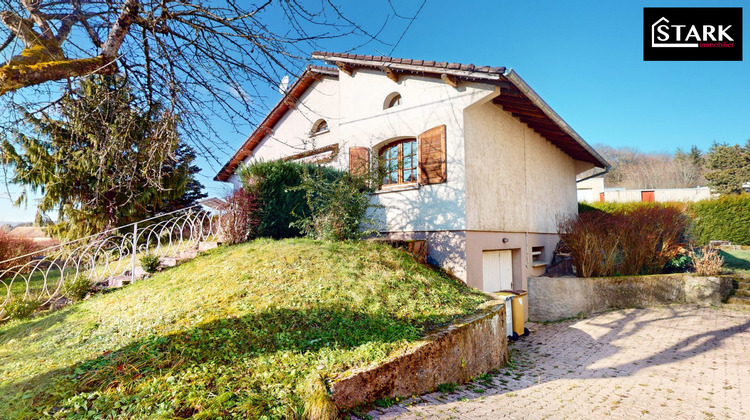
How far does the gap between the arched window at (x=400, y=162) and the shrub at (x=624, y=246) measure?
189 inches

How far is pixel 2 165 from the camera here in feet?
9.82

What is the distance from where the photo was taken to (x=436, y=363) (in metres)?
3.75

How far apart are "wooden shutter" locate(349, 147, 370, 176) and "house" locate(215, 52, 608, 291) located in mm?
37

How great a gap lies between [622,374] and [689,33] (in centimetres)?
679

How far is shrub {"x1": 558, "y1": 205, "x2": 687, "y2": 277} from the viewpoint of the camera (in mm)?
8602

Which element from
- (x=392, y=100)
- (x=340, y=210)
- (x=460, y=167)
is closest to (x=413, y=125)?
(x=392, y=100)

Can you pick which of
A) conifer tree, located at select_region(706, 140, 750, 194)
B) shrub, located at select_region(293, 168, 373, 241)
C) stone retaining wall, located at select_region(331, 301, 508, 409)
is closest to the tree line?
conifer tree, located at select_region(706, 140, 750, 194)

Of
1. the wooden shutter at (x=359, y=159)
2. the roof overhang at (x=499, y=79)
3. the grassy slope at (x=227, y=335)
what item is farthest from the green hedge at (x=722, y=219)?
the grassy slope at (x=227, y=335)

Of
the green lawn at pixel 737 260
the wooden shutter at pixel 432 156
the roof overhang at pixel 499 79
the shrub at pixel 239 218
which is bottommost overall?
the green lawn at pixel 737 260

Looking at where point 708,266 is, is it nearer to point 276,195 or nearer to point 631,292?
point 631,292

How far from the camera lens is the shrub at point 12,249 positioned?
30.0 ft

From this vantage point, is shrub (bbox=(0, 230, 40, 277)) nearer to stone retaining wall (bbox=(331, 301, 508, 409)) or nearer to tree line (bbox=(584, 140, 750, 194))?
stone retaining wall (bbox=(331, 301, 508, 409))

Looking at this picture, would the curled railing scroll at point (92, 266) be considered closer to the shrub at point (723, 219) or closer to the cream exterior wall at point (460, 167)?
the cream exterior wall at point (460, 167)

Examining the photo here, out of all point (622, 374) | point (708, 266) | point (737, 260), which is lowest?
point (622, 374)
